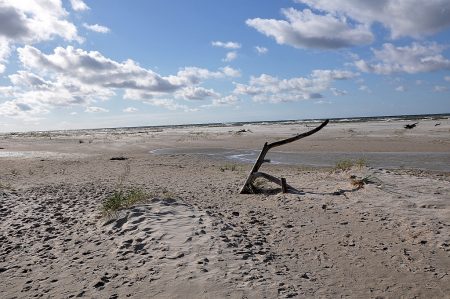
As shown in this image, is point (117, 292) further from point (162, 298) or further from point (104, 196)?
point (104, 196)

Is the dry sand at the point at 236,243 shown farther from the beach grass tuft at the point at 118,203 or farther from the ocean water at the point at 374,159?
the ocean water at the point at 374,159

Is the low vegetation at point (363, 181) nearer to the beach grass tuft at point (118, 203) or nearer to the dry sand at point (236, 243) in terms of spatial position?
the dry sand at point (236, 243)

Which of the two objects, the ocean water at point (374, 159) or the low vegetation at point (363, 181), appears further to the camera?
the ocean water at point (374, 159)

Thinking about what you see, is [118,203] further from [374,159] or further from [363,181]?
[374,159]

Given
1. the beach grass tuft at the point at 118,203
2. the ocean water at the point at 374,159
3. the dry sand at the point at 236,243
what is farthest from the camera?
the ocean water at the point at 374,159

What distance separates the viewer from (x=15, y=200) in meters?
10.4

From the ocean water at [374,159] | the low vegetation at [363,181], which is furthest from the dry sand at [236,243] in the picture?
the ocean water at [374,159]

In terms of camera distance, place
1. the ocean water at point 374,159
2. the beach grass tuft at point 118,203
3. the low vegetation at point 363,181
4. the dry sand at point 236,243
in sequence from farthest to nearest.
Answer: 1. the ocean water at point 374,159
2. the low vegetation at point 363,181
3. the beach grass tuft at point 118,203
4. the dry sand at point 236,243

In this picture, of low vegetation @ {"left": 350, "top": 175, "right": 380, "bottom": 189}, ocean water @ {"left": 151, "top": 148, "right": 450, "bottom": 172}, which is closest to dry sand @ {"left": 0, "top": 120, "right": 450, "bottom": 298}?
low vegetation @ {"left": 350, "top": 175, "right": 380, "bottom": 189}

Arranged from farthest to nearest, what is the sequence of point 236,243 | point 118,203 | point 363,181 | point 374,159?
point 374,159
point 363,181
point 118,203
point 236,243

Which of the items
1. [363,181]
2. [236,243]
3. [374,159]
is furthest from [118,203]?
[374,159]

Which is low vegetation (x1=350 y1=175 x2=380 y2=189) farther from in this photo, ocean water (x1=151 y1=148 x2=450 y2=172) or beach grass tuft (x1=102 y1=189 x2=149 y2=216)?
ocean water (x1=151 y1=148 x2=450 y2=172)

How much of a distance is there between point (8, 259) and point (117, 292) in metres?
2.58

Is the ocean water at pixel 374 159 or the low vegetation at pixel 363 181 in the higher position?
the low vegetation at pixel 363 181
